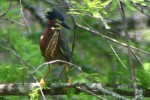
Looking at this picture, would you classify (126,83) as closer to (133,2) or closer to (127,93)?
(127,93)

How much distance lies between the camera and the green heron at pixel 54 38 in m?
3.73

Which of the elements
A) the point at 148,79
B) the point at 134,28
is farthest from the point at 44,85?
the point at 134,28

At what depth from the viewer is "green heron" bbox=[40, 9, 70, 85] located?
3734 millimetres

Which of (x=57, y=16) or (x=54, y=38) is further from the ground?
(x=57, y=16)

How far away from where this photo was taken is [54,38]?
12.2ft

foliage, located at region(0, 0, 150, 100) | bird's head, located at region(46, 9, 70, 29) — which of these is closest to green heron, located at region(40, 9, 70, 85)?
bird's head, located at region(46, 9, 70, 29)

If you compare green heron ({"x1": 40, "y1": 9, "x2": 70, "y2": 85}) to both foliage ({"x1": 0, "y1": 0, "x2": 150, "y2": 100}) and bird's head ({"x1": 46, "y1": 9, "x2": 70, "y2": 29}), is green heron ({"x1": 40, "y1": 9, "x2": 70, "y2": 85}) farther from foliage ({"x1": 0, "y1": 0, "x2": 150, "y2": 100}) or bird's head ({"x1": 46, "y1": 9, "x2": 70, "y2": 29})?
foliage ({"x1": 0, "y1": 0, "x2": 150, "y2": 100})

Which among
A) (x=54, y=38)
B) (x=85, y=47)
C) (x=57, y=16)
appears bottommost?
(x=85, y=47)

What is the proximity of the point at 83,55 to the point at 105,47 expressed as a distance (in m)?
0.49

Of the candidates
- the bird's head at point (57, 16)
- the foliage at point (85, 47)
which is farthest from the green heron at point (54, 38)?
the foliage at point (85, 47)

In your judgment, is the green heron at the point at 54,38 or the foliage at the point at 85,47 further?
the green heron at the point at 54,38

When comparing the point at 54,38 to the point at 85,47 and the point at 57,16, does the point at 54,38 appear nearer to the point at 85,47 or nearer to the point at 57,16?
the point at 57,16

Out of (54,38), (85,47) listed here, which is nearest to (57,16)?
(54,38)

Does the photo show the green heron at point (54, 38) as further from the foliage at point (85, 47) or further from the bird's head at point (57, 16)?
the foliage at point (85, 47)
